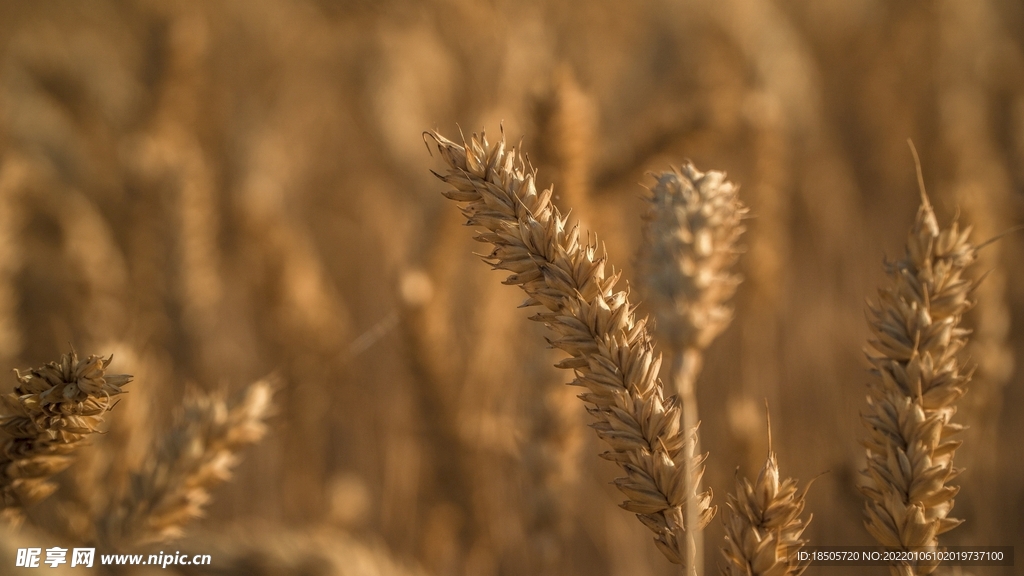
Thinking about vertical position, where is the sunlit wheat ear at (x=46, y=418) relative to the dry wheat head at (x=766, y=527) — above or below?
above

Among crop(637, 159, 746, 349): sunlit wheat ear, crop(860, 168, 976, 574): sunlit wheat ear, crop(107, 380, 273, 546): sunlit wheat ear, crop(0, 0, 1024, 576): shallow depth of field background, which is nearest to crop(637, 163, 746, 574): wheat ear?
crop(637, 159, 746, 349): sunlit wheat ear

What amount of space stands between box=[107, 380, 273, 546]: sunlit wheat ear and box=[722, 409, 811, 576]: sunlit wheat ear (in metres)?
0.57

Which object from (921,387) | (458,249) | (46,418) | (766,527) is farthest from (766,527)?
(458,249)

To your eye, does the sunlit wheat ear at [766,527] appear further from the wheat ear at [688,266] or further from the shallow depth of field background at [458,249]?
the shallow depth of field background at [458,249]

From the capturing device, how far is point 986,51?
2.00m

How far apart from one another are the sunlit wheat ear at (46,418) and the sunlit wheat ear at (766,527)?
1.74 feet

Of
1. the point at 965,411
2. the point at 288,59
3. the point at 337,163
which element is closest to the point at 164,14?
the point at 288,59

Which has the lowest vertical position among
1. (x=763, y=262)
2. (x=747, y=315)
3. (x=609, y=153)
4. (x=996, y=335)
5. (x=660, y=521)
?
(x=660, y=521)

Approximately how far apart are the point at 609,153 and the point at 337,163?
1634 mm

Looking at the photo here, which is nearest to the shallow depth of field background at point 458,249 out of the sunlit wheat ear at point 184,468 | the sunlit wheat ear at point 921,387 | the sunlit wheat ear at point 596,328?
the sunlit wheat ear at point 184,468

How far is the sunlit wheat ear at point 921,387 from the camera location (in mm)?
534

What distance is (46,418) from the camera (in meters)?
0.56

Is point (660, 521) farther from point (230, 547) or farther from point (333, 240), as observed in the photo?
point (333, 240)

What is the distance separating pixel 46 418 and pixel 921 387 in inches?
30.5
